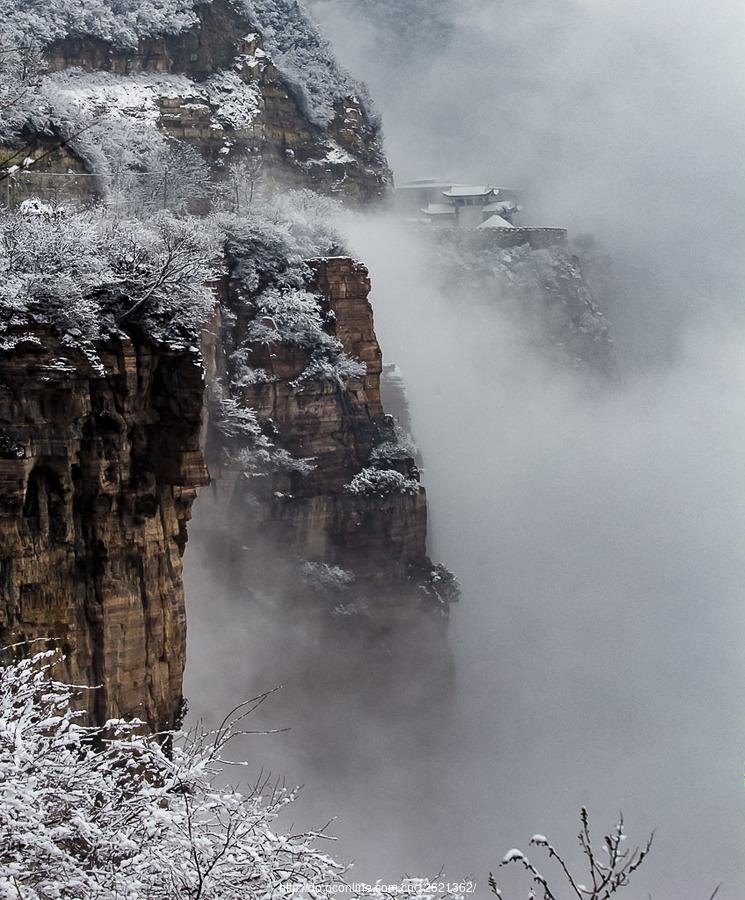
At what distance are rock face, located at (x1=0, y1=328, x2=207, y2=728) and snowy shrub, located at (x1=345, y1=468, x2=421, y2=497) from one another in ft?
58.3

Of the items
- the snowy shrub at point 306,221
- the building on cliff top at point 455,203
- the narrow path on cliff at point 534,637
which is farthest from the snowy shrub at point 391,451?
the building on cliff top at point 455,203

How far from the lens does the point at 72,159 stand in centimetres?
3872

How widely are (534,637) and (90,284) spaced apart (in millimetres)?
34142

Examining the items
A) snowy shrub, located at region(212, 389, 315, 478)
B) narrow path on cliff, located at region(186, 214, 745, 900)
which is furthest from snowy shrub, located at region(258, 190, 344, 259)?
narrow path on cliff, located at region(186, 214, 745, 900)

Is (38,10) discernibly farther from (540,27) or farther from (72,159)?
(540,27)

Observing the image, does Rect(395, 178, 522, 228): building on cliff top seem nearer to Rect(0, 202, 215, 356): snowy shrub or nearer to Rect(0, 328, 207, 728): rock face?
Rect(0, 202, 215, 356): snowy shrub

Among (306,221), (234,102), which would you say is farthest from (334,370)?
(234,102)

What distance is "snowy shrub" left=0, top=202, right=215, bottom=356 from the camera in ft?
47.9

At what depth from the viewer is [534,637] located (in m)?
46.7

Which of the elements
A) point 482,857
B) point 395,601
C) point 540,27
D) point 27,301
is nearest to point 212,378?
point 395,601

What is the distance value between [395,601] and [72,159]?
54.5 feet

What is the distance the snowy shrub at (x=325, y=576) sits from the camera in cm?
3347

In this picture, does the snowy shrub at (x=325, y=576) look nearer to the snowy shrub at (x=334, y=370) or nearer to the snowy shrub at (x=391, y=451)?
the snowy shrub at (x=391, y=451)

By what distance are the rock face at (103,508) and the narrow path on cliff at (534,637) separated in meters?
13.8
